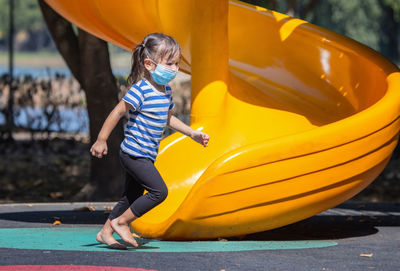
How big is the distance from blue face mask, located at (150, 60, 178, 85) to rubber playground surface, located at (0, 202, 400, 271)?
111cm

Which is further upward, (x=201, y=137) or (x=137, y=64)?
→ (x=137, y=64)

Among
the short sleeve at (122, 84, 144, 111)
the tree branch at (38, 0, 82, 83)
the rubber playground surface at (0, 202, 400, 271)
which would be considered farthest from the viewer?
the tree branch at (38, 0, 82, 83)

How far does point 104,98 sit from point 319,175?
14.1ft

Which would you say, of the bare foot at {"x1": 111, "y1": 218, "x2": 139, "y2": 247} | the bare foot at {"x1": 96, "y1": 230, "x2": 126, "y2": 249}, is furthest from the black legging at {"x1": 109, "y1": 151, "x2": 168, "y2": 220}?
the bare foot at {"x1": 96, "y1": 230, "x2": 126, "y2": 249}

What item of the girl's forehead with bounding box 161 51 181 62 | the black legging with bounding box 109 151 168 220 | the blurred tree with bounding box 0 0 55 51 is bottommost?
the blurred tree with bounding box 0 0 55 51

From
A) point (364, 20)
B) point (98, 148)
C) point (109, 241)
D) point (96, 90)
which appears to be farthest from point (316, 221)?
point (364, 20)

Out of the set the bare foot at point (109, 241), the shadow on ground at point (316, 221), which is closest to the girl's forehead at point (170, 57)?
the bare foot at point (109, 241)

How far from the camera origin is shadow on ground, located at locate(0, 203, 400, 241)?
617 centimetres

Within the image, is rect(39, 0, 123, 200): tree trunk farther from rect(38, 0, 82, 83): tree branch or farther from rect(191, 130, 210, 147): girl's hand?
rect(191, 130, 210, 147): girl's hand

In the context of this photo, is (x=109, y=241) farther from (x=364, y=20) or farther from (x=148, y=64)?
(x=364, y=20)

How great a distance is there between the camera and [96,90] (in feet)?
30.4

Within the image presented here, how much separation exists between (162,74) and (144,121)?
320 millimetres

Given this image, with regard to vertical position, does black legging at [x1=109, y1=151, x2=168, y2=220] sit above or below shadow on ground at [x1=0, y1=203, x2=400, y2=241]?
above

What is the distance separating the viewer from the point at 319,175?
5.57 metres
